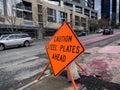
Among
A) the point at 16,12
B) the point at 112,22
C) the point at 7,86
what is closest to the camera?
the point at 7,86

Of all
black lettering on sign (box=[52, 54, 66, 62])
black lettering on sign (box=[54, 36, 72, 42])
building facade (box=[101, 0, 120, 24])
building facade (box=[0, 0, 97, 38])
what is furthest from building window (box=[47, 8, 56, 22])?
building facade (box=[101, 0, 120, 24])

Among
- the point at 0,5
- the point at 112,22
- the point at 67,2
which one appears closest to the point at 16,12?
the point at 0,5

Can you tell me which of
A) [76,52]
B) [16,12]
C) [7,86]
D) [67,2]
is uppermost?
[67,2]

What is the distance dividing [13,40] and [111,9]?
120246mm

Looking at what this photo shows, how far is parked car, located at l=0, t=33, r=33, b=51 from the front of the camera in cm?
2394

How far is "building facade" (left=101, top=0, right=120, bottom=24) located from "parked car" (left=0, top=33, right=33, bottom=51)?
110m

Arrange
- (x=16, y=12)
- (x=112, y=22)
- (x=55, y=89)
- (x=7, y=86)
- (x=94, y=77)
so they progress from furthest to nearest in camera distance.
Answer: (x=112, y=22) → (x=16, y=12) → (x=94, y=77) → (x=7, y=86) → (x=55, y=89)

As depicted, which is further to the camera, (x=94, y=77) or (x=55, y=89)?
(x=94, y=77)

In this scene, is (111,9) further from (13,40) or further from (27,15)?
(13,40)

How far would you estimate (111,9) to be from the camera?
5428 inches

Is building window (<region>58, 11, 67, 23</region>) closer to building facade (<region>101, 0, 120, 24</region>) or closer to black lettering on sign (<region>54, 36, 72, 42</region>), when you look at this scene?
black lettering on sign (<region>54, 36, 72, 42</region>)

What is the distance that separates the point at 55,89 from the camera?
681cm

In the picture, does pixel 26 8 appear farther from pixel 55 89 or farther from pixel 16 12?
pixel 55 89

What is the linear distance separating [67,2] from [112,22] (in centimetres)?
4626
